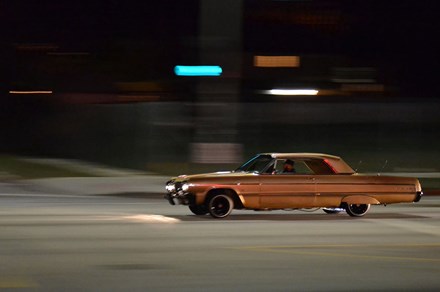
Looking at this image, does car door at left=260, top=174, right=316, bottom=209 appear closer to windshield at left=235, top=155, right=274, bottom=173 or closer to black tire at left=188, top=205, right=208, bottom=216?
windshield at left=235, top=155, right=274, bottom=173

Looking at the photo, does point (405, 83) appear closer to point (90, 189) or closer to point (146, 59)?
point (146, 59)

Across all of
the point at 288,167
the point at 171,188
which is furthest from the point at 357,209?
the point at 171,188

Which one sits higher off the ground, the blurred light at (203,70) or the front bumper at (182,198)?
the blurred light at (203,70)

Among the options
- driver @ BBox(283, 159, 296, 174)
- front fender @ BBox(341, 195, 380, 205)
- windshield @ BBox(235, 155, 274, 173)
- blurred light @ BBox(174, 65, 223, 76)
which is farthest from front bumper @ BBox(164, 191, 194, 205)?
blurred light @ BBox(174, 65, 223, 76)

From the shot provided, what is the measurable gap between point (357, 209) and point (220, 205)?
9.49 ft

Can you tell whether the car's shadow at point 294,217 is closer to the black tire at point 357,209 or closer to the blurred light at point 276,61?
the black tire at point 357,209

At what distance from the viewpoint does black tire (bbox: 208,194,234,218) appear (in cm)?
1672

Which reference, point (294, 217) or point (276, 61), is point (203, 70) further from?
point (276, 61)

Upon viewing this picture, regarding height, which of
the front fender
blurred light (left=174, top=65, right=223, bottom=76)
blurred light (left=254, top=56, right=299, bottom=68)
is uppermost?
blurred light (left=254, top=56, right=299, bottom=68)

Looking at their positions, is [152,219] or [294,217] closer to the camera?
[152,219]

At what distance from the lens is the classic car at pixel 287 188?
54.6 ft

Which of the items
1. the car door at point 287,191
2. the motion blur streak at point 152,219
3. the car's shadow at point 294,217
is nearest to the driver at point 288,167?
the car door at point 287,191

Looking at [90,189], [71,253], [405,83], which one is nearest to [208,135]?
[90,189]

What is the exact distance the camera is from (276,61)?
165ft
